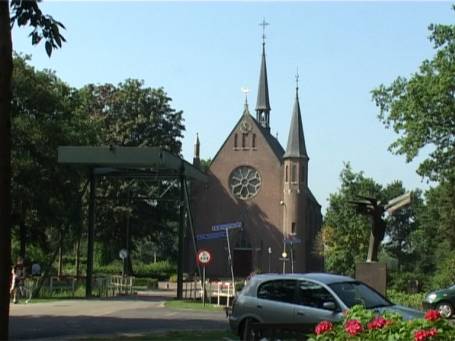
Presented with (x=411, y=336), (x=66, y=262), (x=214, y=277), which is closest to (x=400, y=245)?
(x=214, y=277)

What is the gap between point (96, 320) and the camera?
66.7 ft

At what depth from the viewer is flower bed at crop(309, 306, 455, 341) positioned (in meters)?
6.10

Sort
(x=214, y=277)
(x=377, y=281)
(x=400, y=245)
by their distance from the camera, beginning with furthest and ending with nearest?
(x=400, y=245) < (x=214, y=277) < (x=377, y=281)

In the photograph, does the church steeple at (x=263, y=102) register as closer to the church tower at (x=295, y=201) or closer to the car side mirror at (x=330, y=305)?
the church tower at (x=295, y=201)

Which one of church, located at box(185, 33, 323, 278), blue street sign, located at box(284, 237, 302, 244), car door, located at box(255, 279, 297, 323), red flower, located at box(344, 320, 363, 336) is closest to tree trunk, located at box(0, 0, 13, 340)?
red flower, located at box(344, 320, 363, 336)

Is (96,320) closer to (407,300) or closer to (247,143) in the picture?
(407,300)

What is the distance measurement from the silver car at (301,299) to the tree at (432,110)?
23266mm

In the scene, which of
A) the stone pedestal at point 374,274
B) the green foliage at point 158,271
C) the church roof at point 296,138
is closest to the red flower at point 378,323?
the stone pedestal at point 374,274

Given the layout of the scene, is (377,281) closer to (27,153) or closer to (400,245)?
(27,153)

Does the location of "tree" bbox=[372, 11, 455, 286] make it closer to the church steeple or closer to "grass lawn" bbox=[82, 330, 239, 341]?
"grass lawn" bbox=[82, 330, 239, 341]

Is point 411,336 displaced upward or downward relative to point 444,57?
downward

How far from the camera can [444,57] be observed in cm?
3606

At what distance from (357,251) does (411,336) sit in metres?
52.1

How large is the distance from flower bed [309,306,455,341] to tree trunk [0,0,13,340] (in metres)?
2.81
